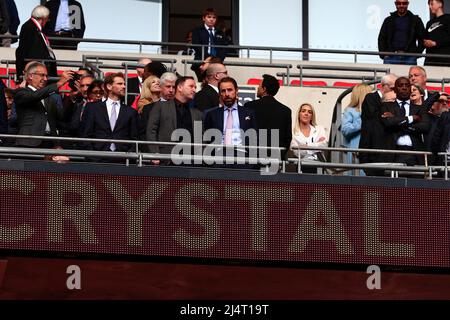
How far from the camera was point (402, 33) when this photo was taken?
27359mm

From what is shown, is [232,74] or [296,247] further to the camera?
[232,74]

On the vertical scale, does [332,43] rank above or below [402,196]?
above

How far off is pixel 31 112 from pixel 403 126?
425 centimetres

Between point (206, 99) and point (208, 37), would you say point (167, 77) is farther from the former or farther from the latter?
point (208, 37)

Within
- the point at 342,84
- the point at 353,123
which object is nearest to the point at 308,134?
the point at 353,123

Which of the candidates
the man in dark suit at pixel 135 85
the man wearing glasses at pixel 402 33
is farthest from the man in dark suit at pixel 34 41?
the man wearing glasses at pixel 402 33

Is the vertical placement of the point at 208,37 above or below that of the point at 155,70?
above

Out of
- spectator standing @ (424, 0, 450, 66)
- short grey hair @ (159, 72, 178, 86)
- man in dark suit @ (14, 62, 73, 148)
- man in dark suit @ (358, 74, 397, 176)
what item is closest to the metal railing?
man in dark suit @ (358, 74, 397, 176)

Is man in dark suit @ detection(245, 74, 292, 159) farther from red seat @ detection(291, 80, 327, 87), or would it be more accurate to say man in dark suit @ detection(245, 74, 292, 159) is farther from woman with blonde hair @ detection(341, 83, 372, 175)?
red seat @ detection(291, 80, 327, 87)

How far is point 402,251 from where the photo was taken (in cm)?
2028

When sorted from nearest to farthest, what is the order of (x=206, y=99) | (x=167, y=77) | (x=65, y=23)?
(x=167, y=77)
(x=206, y=99)
(x=65, y=23)
